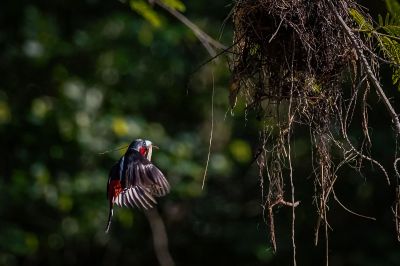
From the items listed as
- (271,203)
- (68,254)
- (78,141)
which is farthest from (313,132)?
(68,254)

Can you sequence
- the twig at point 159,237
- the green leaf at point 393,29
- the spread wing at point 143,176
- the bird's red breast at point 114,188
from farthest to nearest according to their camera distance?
the twig at point 159,237 < the bird's red breast at point 114,188 < the spread wing at point 143,176 < the green leaf at point 393,29

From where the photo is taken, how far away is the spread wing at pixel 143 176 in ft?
9.46

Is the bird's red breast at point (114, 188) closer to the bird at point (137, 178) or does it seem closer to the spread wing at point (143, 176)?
the bird at point (137, 178)

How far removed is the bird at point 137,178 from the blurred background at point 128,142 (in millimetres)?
2542

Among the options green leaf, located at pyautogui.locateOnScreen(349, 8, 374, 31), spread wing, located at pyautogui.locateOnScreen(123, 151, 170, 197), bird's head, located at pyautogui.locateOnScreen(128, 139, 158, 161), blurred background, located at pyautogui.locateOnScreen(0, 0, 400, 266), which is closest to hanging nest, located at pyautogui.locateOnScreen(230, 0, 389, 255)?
green leaf, located at pyautogui.locateOnScreen(349, 8, 374, 31)

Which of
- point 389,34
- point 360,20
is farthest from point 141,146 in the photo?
point 389,34

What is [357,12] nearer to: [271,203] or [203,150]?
[271,203]

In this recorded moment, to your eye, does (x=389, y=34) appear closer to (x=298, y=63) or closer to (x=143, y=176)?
(x=298, y=63)

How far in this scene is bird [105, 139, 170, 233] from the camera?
2900 millimetres

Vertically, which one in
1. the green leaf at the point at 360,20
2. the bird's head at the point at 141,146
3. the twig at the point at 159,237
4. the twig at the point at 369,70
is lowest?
the twig at the point at 369,70

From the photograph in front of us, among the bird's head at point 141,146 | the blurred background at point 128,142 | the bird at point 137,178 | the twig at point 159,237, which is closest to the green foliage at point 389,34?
the bird at point 137,178

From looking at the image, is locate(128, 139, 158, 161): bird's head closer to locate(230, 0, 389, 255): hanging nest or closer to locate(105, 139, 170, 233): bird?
locate(105, 139, 170, 233): bird

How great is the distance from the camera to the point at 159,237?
23.4 feet

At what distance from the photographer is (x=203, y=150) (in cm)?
670
